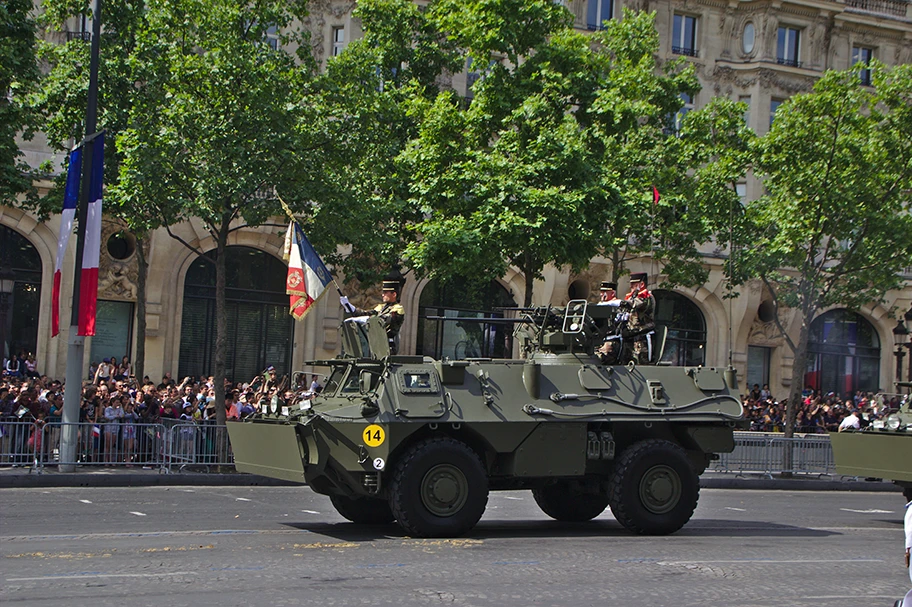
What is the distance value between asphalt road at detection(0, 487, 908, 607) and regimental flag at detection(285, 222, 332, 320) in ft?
9.36

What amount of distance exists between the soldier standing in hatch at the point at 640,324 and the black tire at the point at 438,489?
3026mm

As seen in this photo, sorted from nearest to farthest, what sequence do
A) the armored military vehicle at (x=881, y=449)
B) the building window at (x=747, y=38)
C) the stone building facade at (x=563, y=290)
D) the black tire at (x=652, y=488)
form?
1. the black tire at (x=652, y=488)
2. the armored military vehicle at (x=881, y=449)
3. the stone building facade at (x=563, y=290)
4. the building window at (x=747, y=38)

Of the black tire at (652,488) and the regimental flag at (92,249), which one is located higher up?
the regimental flag at (92,249)

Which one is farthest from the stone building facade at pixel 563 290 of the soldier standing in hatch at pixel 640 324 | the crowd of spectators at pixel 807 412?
the soldier standing in hatch at pixel 640 324

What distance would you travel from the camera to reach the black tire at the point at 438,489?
12.3 m

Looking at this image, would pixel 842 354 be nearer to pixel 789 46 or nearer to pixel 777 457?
pixel 789 46

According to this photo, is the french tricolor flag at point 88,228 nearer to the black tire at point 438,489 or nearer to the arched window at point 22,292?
the arched window at point 22,292

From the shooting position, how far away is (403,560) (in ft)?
35.8

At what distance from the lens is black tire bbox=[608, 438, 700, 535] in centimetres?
1337

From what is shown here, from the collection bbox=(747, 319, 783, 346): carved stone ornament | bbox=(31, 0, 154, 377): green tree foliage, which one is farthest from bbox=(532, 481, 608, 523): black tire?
bbox=(747, 319, 783, 346): carved stone ornament

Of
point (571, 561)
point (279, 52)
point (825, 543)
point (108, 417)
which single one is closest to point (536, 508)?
point (825, 543)

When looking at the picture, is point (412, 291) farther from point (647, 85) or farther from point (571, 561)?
point (571, 561)

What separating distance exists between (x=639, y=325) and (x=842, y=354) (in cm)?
2998

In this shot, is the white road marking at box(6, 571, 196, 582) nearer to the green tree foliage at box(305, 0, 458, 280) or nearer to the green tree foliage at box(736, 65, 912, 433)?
the green tree foliage at box(305, 0, 458, 280)
